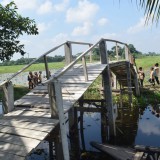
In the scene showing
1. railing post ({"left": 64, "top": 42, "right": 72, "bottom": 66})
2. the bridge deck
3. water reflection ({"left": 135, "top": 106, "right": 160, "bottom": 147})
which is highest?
railing post ({"left": 64, "top": 42, "right": 72, "bottom": 66})

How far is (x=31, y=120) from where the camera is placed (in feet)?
25.1

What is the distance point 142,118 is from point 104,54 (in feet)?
20.1

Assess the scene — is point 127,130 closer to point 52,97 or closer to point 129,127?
point 129,127

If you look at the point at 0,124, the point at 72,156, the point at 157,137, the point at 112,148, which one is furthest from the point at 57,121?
the point at 157,137

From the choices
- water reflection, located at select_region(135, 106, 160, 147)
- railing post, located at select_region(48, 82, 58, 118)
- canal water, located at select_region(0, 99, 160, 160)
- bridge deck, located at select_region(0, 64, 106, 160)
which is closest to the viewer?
bridge deck, located at select_region(0, 64, 106, 160)

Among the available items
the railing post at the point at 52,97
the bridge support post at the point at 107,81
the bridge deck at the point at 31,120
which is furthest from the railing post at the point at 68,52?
the railing post at the point at 52,97

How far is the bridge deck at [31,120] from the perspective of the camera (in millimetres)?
6145

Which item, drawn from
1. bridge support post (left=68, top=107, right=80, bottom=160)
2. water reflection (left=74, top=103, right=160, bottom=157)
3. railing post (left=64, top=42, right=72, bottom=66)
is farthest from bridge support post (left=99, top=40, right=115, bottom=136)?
bridge support post (left=68, top=107, right=80, bottom=160)

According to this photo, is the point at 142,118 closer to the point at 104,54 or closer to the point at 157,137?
the point at 157,137

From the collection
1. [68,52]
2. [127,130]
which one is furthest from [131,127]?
[68,52]

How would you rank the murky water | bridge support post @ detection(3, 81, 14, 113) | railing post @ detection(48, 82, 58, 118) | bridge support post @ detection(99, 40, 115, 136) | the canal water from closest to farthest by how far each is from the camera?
railing post @ detection(48, 82, 58, 118), bridge support post @ detection(3, 81, 14, 113), bridge support post @ detection(99, 40, 115, 136), the canal water, the murky water

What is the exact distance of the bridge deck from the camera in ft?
20.2

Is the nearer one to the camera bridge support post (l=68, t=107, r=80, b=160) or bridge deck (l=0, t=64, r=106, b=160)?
bridge deck (l=0, t=64, r=106, b=160)

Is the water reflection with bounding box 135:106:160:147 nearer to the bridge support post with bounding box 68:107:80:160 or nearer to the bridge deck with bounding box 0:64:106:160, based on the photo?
the bridge support post with bounding box 68:107:80:160
